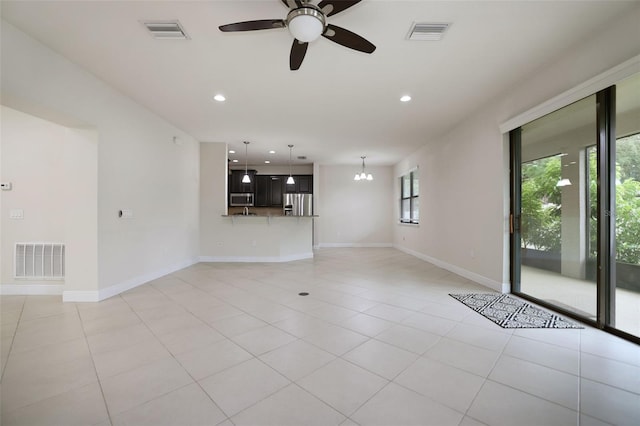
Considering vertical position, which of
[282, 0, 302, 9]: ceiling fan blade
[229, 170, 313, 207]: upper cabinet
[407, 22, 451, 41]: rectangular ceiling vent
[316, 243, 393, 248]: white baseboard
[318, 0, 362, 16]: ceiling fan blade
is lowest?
[316, 243, 393, 248]: white baseboard

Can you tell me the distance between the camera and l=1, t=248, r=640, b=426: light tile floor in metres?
1.48

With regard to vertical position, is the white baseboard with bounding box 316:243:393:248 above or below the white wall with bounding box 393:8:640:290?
below

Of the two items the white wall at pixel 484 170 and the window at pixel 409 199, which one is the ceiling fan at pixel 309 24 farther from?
the window at pixel 409 199

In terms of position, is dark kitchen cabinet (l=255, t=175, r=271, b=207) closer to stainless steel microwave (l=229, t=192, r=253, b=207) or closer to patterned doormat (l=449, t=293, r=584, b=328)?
stainless steel microwave (l=229, t=192, r=253, b=207)

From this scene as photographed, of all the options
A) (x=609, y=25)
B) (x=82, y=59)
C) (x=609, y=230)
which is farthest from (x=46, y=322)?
(x=609, y=25)

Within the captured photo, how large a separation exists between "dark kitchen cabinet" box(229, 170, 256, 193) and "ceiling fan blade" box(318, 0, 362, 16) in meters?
7.39

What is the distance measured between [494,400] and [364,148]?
5.91 metres

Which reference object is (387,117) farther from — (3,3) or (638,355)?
(3,3)

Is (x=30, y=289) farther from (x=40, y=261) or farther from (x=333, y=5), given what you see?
(x=333, y=5)

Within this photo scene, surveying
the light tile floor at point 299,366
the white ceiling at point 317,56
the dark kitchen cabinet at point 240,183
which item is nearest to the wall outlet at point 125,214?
the light tile floor at point 299,366

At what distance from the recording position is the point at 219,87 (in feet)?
11.7

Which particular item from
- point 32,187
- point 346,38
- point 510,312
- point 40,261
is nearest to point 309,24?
point 346,38

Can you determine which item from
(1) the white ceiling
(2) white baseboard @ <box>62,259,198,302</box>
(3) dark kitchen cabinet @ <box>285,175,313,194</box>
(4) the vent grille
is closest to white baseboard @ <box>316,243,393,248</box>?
(3) dark kitchen cabinet @ <box>285,175,313,194</box>

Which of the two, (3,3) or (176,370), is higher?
(3,3)
